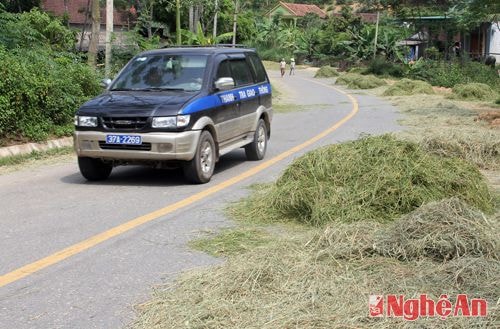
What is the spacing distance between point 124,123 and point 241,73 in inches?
115

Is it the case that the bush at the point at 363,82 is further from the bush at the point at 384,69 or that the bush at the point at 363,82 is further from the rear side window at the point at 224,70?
the rear side window at the point at 224,70

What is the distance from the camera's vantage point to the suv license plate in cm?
835

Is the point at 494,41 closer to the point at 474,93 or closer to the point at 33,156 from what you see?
the point at 474,93

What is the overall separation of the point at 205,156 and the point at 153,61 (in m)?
1.86

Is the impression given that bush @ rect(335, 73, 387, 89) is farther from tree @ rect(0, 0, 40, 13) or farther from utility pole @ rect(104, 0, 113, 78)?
utility pole @ rect(104, 0, 113, 78)

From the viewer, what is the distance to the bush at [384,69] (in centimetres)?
4606

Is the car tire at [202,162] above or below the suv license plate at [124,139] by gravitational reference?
below

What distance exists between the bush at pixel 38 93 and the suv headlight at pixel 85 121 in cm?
294

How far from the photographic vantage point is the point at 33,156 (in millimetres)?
11203

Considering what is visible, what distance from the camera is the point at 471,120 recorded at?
17.3 meters

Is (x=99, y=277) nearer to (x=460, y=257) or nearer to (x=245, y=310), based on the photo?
(x=245, y=310)

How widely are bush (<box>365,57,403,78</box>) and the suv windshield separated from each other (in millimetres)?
37817

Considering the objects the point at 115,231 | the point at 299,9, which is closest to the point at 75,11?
the point at 115,231

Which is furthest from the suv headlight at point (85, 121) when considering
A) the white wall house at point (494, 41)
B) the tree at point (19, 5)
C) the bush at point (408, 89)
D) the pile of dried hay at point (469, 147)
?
the white wall house at point (494, 41)
